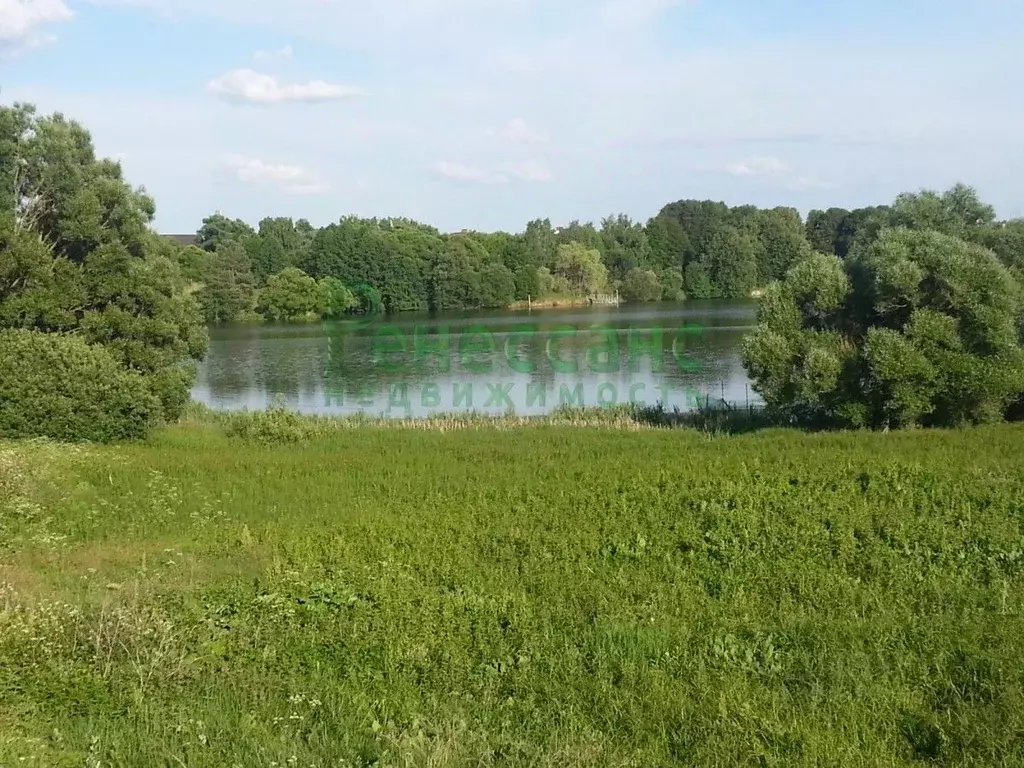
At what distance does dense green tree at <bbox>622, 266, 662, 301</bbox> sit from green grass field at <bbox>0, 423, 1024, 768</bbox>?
263 ft

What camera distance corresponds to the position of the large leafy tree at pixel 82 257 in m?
23.0

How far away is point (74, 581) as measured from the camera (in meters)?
9.34

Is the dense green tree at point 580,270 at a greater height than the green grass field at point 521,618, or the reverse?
the dense green tree at point 580,270

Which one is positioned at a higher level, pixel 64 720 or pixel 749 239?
pixel 749 239

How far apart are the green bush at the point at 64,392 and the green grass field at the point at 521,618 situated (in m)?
5.41

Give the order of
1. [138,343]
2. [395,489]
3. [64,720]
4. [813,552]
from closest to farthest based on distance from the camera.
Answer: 1. [64,720]
2. [813,552]
3. [395,489]
4. [138,343]

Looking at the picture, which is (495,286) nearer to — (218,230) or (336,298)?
(336,298)

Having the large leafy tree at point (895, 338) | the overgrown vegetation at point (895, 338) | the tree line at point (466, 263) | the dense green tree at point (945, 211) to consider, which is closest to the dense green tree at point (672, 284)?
the tree line at point (466, 263)

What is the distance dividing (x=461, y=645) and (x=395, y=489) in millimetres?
7492

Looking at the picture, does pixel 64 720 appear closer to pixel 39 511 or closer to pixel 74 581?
pixel 74 581

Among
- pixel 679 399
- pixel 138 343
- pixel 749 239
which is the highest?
pixel 749 239

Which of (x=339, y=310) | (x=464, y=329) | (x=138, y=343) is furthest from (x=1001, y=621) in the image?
(x=339, y=310)

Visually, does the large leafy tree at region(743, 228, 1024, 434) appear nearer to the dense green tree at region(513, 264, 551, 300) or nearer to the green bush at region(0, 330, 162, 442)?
the green bush at region(0, 330, 162, 442)

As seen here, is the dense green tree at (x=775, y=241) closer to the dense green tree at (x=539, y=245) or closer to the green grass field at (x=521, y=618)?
the dense green tree at (x=539, y=245)
